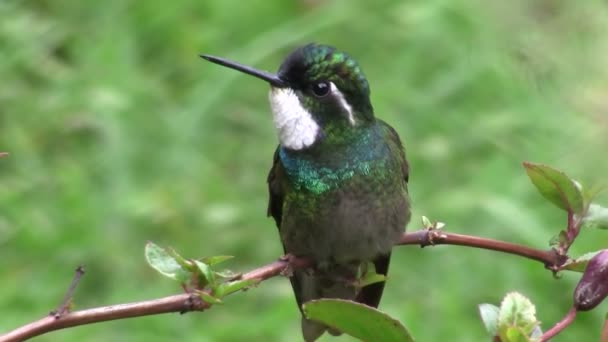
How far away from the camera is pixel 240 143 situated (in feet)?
18.4

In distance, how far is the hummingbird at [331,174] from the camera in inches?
107

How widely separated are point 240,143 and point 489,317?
3894 mm

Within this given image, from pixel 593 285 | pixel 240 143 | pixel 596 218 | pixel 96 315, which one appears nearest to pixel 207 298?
pixel 96 315

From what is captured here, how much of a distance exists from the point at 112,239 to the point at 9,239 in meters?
0.42

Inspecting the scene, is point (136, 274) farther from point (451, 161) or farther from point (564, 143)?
point (564, 143)

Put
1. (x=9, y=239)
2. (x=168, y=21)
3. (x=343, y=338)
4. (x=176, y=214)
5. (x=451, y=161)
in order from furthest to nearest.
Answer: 1. (x=168, y=21)
2. (x=451, y=161)
3. (x=176, y=214)
4. (x=9, y=239)
5. (x=343, y=338)

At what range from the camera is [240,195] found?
5258mm

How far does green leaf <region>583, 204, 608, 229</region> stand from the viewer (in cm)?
197

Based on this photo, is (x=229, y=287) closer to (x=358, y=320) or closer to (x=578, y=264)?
(x=358, y=320)

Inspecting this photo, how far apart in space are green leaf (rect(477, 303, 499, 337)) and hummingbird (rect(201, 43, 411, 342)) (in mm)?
928

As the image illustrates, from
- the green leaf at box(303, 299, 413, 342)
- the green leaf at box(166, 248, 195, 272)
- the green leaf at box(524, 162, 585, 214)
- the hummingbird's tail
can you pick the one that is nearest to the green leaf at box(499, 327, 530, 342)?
the green leaf at box(303, 299, 413, 342)

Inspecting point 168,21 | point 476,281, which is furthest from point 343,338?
point 168,21

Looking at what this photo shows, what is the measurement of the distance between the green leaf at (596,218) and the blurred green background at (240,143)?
2.22 metres

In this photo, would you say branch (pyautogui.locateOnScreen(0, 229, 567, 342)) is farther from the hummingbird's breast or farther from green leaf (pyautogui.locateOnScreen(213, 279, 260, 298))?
the hummingbird's breast
